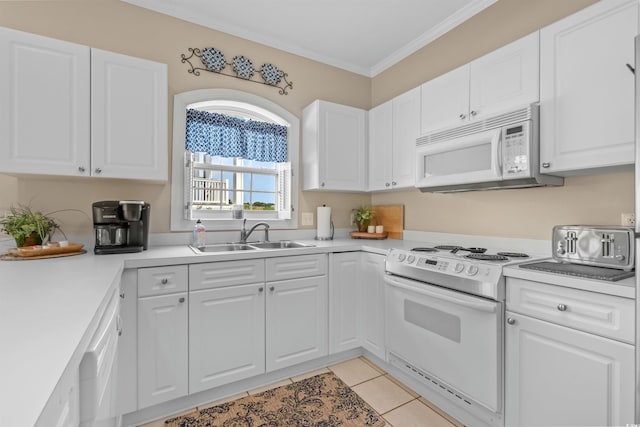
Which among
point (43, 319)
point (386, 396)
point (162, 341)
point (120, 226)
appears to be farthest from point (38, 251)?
point (386, 396)

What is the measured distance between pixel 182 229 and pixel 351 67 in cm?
242

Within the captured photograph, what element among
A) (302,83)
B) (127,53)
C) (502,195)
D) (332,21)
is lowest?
(502,195)

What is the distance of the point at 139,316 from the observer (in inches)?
67.6

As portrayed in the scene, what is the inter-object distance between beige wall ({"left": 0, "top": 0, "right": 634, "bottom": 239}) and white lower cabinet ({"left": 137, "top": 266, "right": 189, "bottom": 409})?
0.73 metres

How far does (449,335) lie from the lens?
178cm

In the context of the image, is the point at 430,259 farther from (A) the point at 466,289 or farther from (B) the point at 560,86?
(B) the point at 560,86

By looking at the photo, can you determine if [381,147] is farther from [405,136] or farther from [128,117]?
[128,117]

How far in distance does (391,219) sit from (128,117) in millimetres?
2377

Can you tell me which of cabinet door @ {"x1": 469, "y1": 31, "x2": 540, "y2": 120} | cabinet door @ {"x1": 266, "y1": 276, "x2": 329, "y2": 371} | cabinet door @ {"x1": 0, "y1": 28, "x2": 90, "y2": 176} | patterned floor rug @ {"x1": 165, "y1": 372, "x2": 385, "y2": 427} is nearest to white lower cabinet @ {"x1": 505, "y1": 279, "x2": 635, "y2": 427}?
patterned floor rug @ {"x1": 165, "y1": 372, "x2": 385, "y2": 427}

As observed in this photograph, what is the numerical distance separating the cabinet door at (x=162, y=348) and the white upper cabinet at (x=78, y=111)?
2.85 feet

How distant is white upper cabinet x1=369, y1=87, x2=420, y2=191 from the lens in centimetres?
257

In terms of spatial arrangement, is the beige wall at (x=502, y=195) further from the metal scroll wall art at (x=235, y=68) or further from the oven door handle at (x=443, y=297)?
the metal scroll wall art at (x=235, y=68)

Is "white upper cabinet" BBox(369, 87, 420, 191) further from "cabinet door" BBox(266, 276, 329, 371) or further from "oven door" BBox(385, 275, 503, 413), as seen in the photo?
"cabinet door" BBox(266, 276, 329, 371)

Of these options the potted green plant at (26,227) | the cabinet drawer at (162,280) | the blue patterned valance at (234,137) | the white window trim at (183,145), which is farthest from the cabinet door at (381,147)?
the potted green plant at (26,227)
